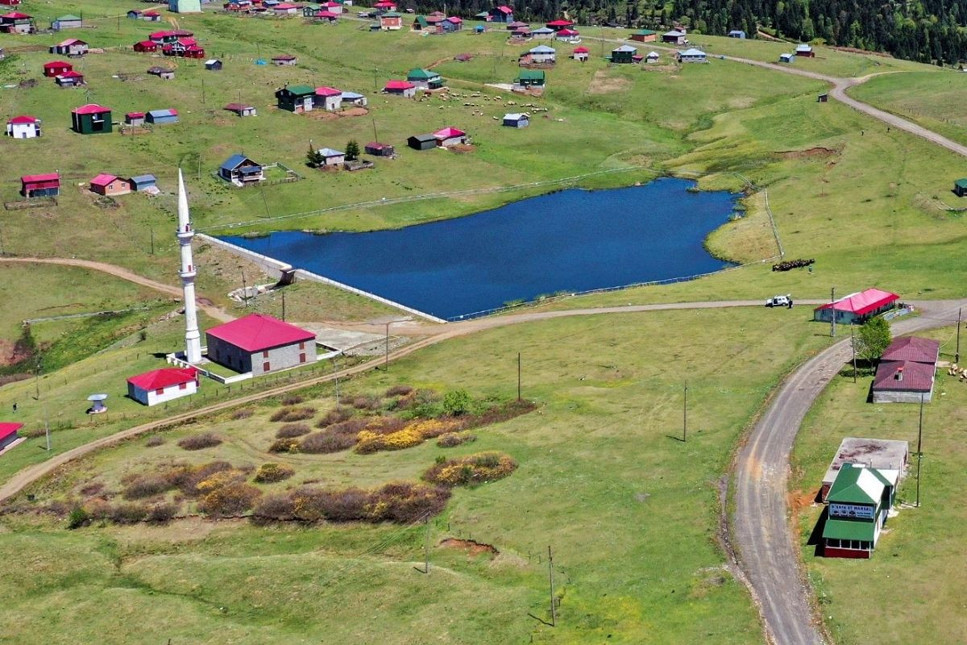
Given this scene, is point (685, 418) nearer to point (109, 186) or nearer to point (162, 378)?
point (162, 378)

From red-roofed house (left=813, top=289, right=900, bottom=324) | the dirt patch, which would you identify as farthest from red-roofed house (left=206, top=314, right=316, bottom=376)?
red-roofed house (left=813, top=289, right=900, bottom=324)

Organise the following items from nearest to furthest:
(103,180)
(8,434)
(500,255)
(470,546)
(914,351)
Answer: (470,546)
(914,351)
(8,434)
(500,255)
(103,180)

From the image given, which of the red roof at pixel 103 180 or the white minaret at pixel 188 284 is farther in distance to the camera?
the red roof at pixel 103 180

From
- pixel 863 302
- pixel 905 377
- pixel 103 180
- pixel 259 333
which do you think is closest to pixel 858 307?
pixel 863 302

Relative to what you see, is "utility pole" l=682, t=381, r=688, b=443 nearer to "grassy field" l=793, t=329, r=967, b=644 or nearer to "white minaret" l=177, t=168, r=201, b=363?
"grassy field" l=793, t=329, r=967, b=644

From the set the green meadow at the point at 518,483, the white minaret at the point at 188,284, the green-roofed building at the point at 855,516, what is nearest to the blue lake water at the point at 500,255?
the green meadow at the point at 518,483

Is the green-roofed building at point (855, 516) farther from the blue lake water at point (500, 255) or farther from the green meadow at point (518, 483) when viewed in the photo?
the blue lake water at point (500, 255)
